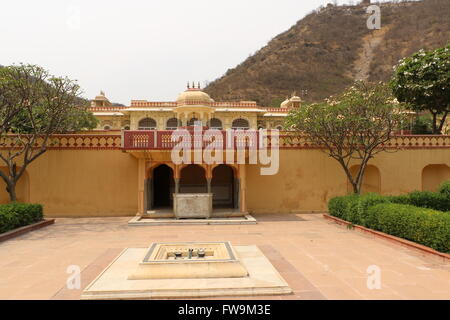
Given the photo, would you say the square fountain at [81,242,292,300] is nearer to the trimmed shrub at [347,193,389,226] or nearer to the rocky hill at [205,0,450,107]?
the trimmed shrub at [347,193,389,226]

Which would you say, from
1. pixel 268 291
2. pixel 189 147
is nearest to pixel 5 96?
pixel 189 147

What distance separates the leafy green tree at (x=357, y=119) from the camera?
13.7 meters

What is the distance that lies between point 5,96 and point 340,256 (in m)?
12.4

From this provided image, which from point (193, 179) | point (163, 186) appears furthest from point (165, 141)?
point (163, 186)

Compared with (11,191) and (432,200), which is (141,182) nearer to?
(11,191)

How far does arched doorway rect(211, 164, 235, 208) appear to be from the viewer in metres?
18.1

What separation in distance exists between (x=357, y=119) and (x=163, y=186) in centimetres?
972

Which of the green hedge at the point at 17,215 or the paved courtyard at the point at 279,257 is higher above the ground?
the green hedge at the point at 17,215

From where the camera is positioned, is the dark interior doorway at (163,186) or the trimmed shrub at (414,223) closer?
the trimmed shrub at (414,223)

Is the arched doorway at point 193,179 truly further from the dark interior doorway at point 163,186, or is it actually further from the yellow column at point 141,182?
the yellow column at point 141,182

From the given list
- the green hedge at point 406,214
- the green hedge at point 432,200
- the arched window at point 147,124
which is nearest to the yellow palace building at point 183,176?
the green hedge at point 406,214

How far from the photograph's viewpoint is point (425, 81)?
19.3m

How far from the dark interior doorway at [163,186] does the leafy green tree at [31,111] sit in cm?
447

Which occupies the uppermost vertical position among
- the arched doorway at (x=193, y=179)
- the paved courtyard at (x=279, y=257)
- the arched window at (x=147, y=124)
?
the arched window at (x=147, y=124)
